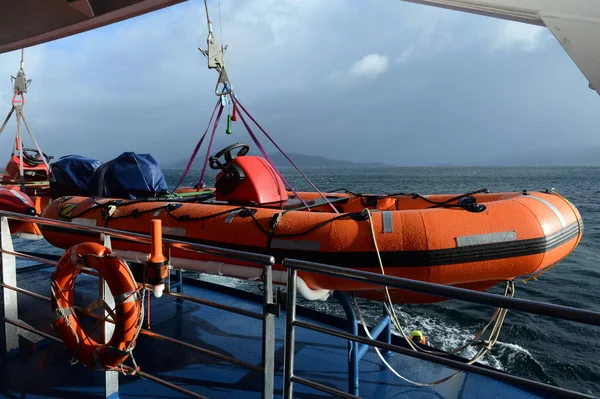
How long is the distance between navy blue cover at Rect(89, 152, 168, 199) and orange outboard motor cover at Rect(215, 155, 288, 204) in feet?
3.23

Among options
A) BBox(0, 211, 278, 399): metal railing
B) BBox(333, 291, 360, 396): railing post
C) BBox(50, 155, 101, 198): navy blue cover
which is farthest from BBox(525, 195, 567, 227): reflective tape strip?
BBox(50, 155, 101, 198): navy blue cover

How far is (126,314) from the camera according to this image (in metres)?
1.80

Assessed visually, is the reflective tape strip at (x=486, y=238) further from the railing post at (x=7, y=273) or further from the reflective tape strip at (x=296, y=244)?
the railing post at (x=7, y=273)

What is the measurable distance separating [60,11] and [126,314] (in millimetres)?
2822

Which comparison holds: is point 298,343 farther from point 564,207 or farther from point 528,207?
point 564,207

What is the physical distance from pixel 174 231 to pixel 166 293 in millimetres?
1567

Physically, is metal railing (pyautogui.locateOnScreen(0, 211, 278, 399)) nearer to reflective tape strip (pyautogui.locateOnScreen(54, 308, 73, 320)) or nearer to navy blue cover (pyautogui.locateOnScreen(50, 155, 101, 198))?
reflective tape strip (pyautogui.locateOnScreen(54, 308, 73, 320))

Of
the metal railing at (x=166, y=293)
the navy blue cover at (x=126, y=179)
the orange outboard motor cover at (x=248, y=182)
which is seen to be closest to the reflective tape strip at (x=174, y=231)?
the orange outboard motor cover at (x=248, y=182)

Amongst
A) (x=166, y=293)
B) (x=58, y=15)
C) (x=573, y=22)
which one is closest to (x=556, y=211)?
(x=573, y=22)

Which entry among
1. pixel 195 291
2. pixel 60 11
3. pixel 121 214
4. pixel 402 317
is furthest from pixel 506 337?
pixel 60 11

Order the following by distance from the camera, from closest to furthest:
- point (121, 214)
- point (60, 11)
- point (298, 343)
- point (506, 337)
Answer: point (298, 343) → point (60, 11) → point (121, 214) → point (506, 337)

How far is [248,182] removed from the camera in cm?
371

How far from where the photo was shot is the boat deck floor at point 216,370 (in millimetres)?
2305

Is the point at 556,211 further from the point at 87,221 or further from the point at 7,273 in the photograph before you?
the point at 87,221
